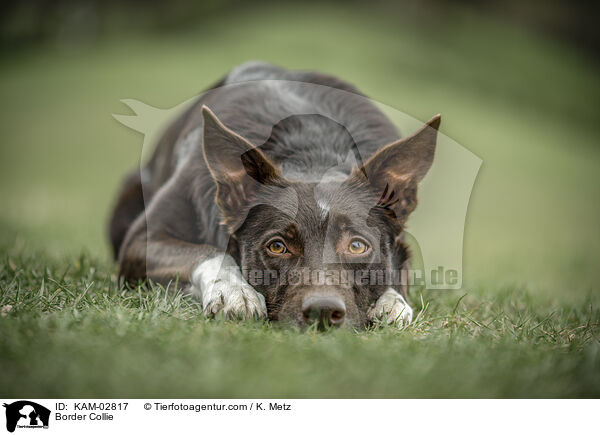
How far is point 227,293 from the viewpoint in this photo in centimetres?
307

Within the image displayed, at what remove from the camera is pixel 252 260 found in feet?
10.6

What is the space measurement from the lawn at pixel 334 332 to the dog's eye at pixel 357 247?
0.44 m

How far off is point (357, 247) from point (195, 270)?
3.27ft

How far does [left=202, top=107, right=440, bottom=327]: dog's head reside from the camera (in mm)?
3014

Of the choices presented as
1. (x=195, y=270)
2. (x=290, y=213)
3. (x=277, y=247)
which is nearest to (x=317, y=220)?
(x=290, y=213)

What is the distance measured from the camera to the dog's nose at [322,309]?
283 cm

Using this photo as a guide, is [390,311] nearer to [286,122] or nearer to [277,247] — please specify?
[277,247]
